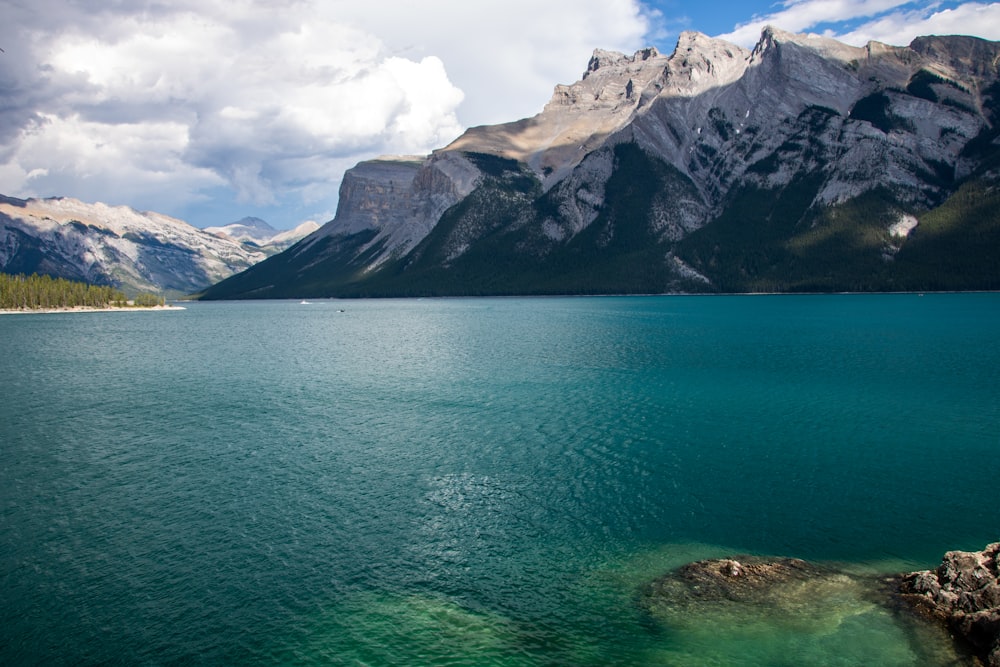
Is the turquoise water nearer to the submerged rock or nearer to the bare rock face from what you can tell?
the submerged rock

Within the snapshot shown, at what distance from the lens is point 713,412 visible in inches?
2480

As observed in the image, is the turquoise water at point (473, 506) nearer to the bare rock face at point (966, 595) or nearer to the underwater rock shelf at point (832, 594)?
the underwater rock shelf at point (832, 594)

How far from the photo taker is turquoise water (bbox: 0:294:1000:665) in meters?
25.6

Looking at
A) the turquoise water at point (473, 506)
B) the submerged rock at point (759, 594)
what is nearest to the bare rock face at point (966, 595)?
the turquoise water at point (473, 506)

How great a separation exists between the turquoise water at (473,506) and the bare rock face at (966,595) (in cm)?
187

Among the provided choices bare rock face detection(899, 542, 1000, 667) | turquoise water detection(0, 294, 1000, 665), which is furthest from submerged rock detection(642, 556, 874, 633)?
bare rock face detection(899, 542, 1000, 667)

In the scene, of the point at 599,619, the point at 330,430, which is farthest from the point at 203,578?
the point at 330,430

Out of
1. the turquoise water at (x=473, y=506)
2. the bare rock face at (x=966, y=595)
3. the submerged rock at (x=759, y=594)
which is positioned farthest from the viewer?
the submerged rock at (x=759, y=594)

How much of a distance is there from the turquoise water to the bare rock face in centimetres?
187

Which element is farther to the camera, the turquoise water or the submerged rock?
the submerged rock

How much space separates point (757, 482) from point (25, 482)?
50.7 meters

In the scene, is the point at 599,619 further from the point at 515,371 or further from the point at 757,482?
the point at 515,371

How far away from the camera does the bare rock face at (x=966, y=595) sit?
24.0 m

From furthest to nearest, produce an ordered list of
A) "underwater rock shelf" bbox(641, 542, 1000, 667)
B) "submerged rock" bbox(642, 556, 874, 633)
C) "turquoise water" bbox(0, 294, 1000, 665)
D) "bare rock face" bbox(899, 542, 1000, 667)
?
"submerged rock" bbox(642, 556, 874, 633)
"turquoise water" bbox(0, 294, 1000, 665)
"underwater rock shelf" bbox(641, 542, 1000, 667)
"bare rock face" bbox(899, 542, 1000, 667)
